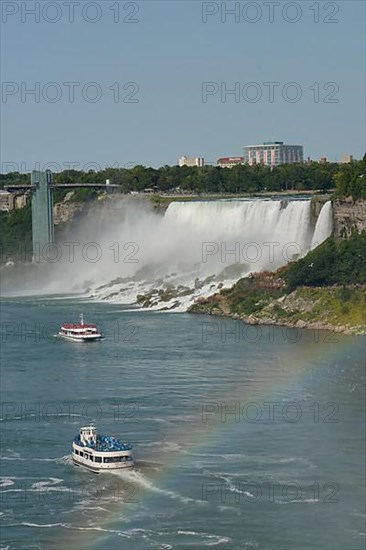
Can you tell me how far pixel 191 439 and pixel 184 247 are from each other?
28.8 metres

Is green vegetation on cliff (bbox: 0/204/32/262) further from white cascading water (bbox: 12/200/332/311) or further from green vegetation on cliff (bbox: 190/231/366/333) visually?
green vegetation on cliff (bbox: 190/231/366/333)

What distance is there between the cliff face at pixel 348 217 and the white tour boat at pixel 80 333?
384 inches

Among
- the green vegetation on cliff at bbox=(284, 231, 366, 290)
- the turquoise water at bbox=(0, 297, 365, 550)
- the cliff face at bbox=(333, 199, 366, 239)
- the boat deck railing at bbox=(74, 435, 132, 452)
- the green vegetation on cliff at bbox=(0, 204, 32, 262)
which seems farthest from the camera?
the green vegetation on cliff at bbox=(0, 204, 32, 262)

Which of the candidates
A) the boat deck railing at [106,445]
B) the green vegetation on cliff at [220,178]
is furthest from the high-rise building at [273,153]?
the boat deck railing at [106,445]

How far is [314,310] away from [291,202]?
9.29 metres

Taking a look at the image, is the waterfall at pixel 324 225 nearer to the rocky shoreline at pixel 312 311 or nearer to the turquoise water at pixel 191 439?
the rocky shoreline at pixel 312 311

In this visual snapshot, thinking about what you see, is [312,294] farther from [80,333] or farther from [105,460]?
[105,460]

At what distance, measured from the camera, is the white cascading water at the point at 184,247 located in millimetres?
44875

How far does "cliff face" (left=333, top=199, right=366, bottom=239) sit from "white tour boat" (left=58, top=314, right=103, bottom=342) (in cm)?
976

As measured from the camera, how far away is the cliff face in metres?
42.0

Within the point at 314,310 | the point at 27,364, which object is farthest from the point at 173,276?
the point at 27,364

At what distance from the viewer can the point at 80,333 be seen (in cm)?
3553

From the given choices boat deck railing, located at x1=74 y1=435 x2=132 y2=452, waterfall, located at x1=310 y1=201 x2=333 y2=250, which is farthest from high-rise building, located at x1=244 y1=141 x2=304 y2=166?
boat deck railing, located at x1=74 y1=435 x2=132 y2=452

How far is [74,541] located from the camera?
59.4ft
